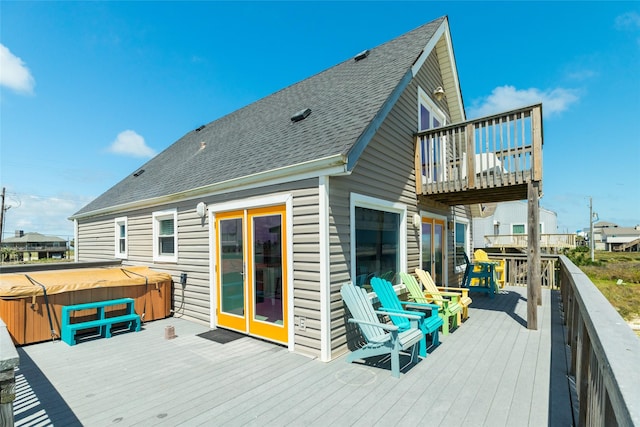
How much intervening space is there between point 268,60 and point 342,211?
12340 mm

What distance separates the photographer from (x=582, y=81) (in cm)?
1337

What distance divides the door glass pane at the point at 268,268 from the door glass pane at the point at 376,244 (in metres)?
1.21

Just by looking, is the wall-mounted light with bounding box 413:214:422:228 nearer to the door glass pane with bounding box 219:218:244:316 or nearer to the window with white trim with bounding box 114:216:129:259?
the door glass pane with bounding box 219:218:244:316

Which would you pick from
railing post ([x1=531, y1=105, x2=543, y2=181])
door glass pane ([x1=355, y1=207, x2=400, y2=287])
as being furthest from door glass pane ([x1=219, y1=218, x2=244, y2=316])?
railing post ([x1=531, y1=105, x2=543, y2=181])

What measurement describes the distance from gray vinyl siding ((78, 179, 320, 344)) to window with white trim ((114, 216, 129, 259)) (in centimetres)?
20

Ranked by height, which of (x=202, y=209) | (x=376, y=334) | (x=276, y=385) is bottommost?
(x=276, y=385)

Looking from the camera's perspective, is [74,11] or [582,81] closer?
[74,11]

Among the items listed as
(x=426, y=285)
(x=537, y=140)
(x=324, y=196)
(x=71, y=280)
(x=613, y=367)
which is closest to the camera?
(x=613, y=367)

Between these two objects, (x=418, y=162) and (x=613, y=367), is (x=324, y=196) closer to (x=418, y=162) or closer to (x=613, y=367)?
(x=613, y=367)

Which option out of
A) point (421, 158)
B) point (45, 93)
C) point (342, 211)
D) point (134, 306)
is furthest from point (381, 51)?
point (45, 93)

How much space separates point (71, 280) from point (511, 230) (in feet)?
97.4

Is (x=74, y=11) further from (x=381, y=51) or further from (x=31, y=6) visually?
(x=381, y=51)

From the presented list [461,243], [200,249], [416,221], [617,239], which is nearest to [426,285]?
[416,221]

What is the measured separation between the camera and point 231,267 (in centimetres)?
541
